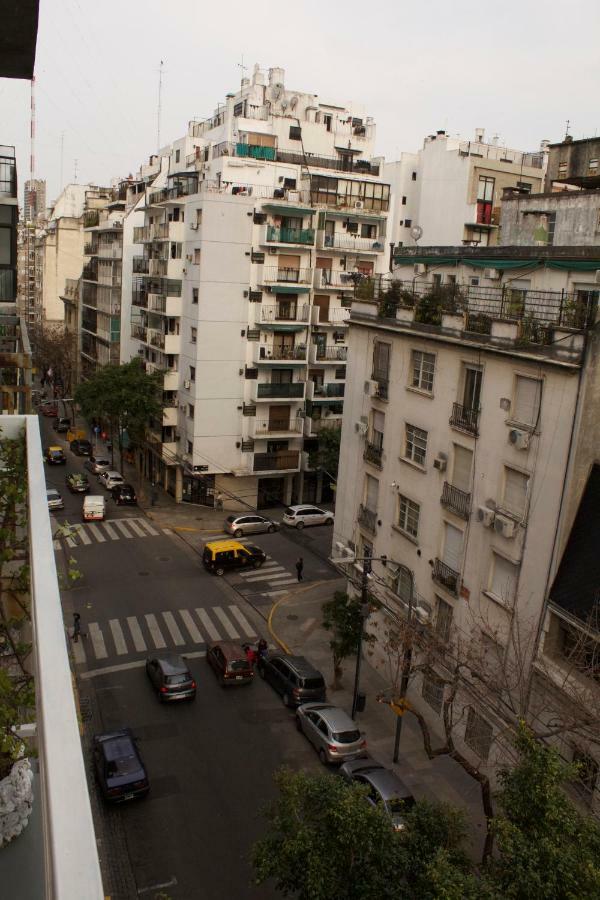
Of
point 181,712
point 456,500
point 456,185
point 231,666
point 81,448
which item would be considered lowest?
point 181,712

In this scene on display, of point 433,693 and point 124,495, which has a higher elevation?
point 433,693

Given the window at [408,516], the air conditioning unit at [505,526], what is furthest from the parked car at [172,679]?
the air conditioning unit at [505,526]

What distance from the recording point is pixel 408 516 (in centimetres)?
2656

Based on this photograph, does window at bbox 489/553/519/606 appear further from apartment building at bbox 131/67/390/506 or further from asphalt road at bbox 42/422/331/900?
apartment building at bbox 131/67/390/506

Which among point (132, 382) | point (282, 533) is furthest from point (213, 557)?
point (132, 382)

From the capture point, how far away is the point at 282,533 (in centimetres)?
4600

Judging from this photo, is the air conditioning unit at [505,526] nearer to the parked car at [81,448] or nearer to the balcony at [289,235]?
the balcony at [289,235]

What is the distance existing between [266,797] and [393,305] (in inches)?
668

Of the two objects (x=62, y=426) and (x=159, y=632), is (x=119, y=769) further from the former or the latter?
(x=62, y=426)

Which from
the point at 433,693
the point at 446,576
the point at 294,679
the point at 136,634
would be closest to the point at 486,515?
the point at 446,576

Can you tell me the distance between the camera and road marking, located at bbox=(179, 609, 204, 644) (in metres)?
31.5

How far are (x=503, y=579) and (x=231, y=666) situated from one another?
36.0 feet

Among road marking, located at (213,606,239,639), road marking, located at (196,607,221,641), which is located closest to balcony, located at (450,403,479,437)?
road marking, located at (213,606,239,639)

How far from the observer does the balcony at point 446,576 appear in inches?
930
